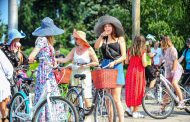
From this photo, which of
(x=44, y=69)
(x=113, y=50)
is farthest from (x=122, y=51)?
(x=44, y=69)

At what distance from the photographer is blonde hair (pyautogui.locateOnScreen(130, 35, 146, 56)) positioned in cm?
998

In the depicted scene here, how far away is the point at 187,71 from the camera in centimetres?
1144

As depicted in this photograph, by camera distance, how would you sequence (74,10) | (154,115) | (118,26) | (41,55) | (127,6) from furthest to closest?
1. (74,10)
2. (127,6)
3. (154,115)
4. (118,26)
5. (41,55)

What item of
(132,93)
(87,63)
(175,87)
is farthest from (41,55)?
(175,87)

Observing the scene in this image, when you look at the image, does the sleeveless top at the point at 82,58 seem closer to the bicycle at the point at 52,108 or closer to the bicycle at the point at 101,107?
the bicycle at the point at 101,107

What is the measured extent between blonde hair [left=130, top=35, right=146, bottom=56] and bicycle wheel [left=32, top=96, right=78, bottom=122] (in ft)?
11.4

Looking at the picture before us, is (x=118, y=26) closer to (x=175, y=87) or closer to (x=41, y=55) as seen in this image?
(x=41, y=55)

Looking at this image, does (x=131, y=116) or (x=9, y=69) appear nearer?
(x=9, y=69)

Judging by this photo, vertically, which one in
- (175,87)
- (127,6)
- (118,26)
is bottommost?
(175,87)

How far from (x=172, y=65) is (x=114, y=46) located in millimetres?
3199

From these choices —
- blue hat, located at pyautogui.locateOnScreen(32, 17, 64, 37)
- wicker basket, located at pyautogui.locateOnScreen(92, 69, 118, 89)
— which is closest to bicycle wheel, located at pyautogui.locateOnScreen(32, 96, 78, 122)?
wicker basket, located at pyautogui.locateOnScreen(92, 69, 118, 89)

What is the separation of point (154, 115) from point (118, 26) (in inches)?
125

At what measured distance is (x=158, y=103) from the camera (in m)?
10.6

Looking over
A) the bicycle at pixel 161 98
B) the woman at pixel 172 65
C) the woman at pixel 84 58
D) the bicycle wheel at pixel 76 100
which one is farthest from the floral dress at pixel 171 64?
the bicycle wheel at pixel 76 100
